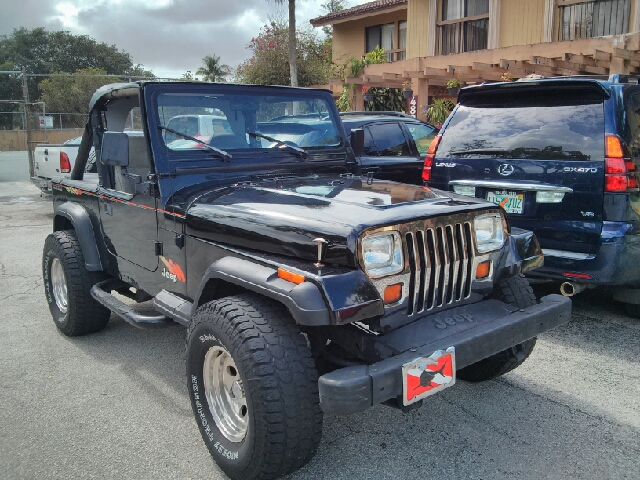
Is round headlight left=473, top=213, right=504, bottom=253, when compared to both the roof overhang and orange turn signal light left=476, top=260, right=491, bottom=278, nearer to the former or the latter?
orange turn signal light left=476, top=260, right=491, bottom=278

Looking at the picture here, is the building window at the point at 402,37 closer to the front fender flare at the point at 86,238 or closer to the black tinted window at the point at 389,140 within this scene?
the black tinted window at the point at 389,140

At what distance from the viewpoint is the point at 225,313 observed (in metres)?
2.63

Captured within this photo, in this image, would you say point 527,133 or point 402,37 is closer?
point 527,133

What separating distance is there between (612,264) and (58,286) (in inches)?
170

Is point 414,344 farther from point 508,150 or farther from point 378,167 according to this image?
point 378,167

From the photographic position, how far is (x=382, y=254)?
2.61 meters

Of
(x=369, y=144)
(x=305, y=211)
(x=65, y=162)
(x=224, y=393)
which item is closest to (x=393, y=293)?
(x=305, y=211)

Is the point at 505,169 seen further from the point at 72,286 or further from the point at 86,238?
the point at 72,286

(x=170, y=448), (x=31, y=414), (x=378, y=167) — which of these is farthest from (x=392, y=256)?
(x=378, y=167)

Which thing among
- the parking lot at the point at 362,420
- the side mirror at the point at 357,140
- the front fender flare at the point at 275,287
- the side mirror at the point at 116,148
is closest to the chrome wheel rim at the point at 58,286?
the parking lot at the point at 362,420

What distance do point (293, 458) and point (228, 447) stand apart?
0.42 m

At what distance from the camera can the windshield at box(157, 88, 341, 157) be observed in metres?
3.65

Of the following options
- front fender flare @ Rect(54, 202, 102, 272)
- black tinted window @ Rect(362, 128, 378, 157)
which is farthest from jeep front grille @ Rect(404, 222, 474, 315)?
black tinted window @ Rect(362, 128, 378, 157)

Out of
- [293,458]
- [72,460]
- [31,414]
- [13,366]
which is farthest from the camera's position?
[13,366]
